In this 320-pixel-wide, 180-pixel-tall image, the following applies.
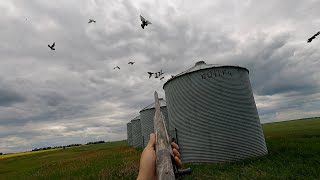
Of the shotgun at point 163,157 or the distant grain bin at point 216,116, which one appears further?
the distant grain bin at point 216,116

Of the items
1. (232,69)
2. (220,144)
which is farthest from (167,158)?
(232,69)

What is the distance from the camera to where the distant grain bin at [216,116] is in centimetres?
2028

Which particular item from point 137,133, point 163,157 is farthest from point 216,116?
point 137,133

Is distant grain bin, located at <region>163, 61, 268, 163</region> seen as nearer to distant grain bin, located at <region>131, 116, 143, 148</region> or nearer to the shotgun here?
the shotgun

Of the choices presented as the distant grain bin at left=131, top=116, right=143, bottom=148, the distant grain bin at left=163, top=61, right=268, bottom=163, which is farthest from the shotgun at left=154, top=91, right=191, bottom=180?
the distant grain bin at left=131, top=116, right=143, bottom=148

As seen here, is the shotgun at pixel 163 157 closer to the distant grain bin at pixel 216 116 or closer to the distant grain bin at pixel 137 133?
the distant grain bin at pixel 216 116

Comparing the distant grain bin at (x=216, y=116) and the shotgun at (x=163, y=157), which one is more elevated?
the distant grain bin at (x=216, y=116)

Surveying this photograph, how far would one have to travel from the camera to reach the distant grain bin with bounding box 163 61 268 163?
2028 centimetres

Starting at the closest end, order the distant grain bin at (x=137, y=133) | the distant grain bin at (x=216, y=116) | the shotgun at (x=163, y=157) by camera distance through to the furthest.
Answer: the shotgun at (x=163, y=157) → the distant grain bin at (x=216, y=116) → the distant grain bin at (x=137, y=133)

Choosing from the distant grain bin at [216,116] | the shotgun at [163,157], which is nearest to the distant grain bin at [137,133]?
the distant grain bin at [216,116]

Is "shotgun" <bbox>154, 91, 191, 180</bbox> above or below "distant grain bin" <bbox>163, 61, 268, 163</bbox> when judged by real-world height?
below

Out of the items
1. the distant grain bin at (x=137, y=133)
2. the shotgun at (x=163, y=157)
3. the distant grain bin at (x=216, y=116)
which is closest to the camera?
the shotgun at (x=163, y=157)

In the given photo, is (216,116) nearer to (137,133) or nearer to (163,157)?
(163,157)

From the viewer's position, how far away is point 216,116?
67.3ft
